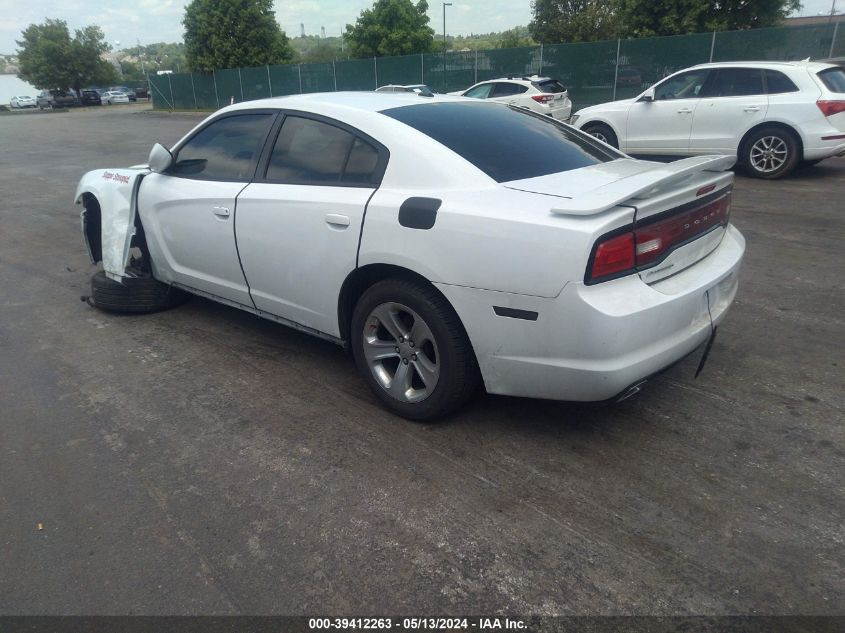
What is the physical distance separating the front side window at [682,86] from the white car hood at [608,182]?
755cm

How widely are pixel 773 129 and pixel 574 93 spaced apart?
13733 millimetres

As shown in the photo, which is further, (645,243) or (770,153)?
(770,153)

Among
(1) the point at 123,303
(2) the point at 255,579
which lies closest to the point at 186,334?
(1) the point at 123,303

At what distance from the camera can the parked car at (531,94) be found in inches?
677

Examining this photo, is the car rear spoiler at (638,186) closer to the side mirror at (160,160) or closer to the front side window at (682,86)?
the side mirror at (160,160)

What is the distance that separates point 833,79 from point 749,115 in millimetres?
1204

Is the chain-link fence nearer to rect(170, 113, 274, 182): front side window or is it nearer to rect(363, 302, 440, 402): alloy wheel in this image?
rect(170, 113, 274, 182): front side window

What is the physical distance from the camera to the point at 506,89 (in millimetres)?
17953

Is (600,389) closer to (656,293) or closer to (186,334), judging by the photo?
(656,293)

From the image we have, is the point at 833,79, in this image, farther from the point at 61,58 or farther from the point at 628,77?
the point at 61,58

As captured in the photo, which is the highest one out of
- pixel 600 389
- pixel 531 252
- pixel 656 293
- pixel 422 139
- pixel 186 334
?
pixel 422 139

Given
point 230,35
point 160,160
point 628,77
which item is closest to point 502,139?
point 160,160

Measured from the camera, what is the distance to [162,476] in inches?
121

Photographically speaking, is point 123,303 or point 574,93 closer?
point 123,303
